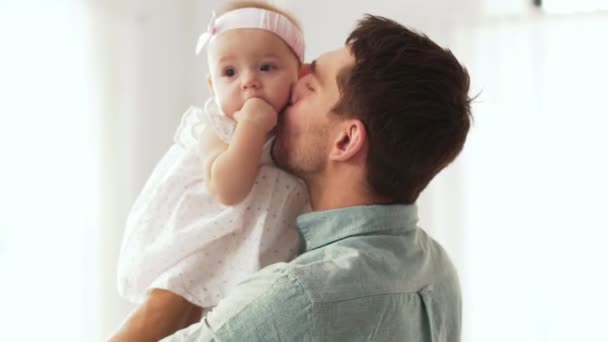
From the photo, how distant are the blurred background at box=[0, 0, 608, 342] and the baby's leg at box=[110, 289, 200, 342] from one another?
0.98m

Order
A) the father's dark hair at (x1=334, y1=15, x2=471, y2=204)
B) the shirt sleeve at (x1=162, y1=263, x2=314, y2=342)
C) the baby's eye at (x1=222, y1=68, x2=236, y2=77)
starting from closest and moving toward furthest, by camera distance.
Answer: the shirt sleeve at (x1=162, y1=263, x2=314, y2=342) → the father's dark hair at (x1=334, y1=15, x2=471, y2=204) → the baby's eye at (x1=222, y1=68, x2=236, y2=77)

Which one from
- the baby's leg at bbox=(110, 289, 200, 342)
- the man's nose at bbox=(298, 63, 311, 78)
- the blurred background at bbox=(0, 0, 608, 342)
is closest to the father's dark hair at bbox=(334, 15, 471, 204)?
the man's nose at bbox=(298, 63, 311, 78)

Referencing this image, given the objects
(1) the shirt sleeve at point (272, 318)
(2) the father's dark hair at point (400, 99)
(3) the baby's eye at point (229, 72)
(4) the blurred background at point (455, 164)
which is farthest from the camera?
(4) the blurred background at point (455, 164)

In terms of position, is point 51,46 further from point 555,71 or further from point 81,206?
point 555,71

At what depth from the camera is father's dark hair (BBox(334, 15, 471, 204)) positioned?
114 cm

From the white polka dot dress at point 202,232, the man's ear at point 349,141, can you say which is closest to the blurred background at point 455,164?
the white polka dot dress at point 202,232

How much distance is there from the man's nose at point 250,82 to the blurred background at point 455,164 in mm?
1057

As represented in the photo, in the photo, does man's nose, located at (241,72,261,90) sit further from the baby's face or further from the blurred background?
the blurred background

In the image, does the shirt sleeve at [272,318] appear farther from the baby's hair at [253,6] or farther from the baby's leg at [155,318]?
the baby's hair at [253,6]

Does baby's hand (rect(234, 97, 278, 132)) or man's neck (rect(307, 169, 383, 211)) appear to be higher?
baby's hand (rect(234, 97, 278, 132))

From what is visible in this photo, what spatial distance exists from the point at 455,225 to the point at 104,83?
3.99 feet

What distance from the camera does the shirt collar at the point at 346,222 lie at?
117 cm

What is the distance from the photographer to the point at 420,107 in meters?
1.15

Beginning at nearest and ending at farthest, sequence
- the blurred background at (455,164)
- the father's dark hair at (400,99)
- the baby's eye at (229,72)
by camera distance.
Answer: the father's dark hair at (400,99) → the baby's eye at (229,72) → the blurred background at (455,164)
